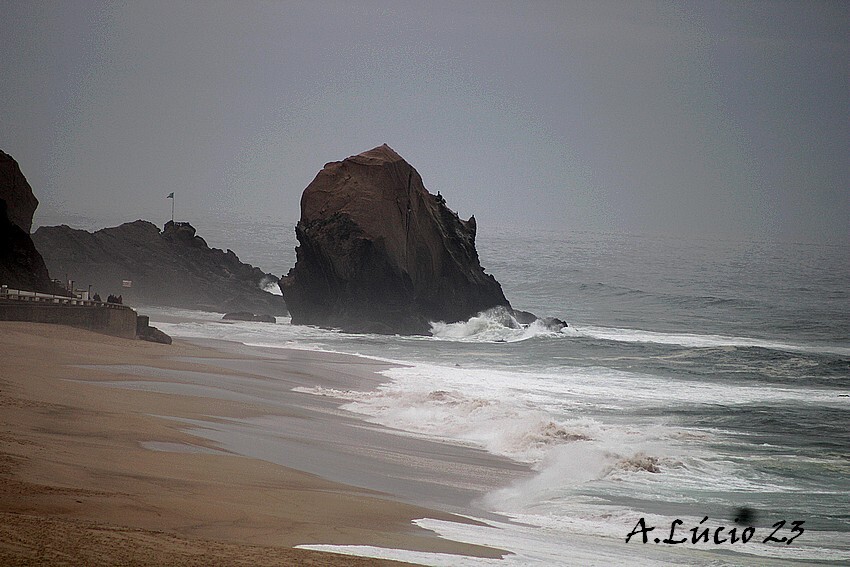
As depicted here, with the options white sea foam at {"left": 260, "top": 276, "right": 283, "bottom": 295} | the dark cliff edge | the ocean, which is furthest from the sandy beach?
white sea foam at {"left": 260, "top": 276, "right": 283, "bottom": 295}

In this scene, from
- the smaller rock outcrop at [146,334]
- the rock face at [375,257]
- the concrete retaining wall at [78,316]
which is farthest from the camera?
the rock face at [375,257]

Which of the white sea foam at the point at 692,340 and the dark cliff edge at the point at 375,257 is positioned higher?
the dark cliff edge at the point at 375,257

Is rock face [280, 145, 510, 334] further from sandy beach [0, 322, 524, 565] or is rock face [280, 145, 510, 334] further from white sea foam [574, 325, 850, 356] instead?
sandy beach [0, 322, 524, 565]

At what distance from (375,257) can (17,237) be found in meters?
20.8

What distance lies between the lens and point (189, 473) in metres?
9.05

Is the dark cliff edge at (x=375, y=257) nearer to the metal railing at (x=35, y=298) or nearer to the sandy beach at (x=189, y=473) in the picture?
the metal railing at (x=35, y=298)

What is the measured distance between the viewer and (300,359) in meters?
29.3

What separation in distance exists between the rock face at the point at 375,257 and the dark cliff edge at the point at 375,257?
54mm

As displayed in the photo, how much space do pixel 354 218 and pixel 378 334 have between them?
651 centimetres

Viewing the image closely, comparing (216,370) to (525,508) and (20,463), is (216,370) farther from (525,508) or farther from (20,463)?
(20,463)

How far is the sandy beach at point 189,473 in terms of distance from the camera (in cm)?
613

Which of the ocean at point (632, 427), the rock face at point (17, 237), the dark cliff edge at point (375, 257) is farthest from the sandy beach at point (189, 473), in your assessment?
the dark cliff edge at point (375, 257)

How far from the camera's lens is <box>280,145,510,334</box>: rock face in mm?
48438

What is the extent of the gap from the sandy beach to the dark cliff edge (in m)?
28.7
